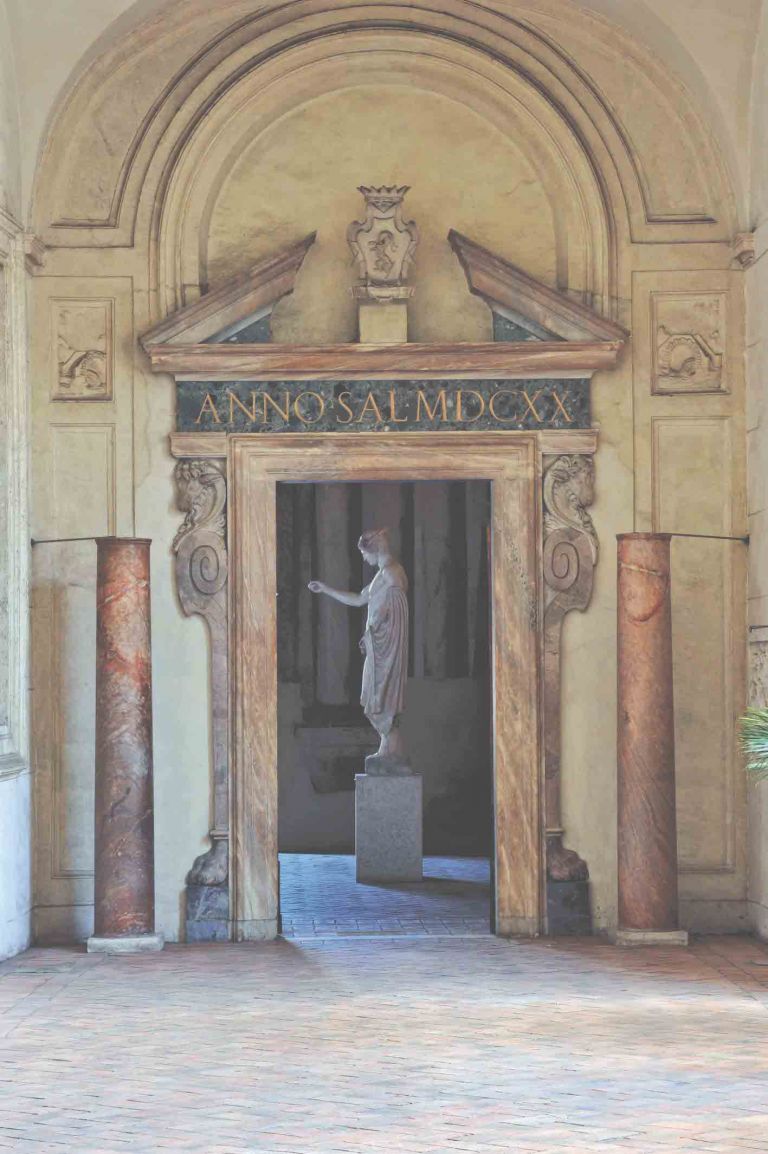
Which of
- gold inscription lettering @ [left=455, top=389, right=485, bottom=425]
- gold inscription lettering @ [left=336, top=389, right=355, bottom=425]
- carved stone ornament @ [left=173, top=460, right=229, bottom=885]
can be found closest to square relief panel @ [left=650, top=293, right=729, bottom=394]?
gold inscription lettering @ [left=455, top=389, right=485, bottom=425]

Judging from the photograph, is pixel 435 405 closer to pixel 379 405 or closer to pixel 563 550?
pixel 379 405

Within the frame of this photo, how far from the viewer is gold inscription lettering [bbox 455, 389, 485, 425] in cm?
1024

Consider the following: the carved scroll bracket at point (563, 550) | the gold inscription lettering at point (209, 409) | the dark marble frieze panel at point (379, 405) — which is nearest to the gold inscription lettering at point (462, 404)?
the dark marble frieze panel at point (379, 405)

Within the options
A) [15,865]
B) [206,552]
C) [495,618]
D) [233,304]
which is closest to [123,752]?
[15,865]

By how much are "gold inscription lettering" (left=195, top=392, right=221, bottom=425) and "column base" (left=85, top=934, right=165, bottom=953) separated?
3.02m

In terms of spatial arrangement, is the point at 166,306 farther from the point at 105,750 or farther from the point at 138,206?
the point at 105,750

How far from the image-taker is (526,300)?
10.2m

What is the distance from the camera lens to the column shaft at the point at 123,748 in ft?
31.4

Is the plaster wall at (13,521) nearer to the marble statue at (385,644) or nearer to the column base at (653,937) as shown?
the column base at (653,937)

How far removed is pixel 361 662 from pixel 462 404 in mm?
5744

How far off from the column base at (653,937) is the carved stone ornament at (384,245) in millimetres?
3954

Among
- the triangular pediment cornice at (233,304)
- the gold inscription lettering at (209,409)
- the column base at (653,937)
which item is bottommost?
the column base at (653,937)

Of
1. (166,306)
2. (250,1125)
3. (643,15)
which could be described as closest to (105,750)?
(166,306)

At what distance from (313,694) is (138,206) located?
6165 millimetres
